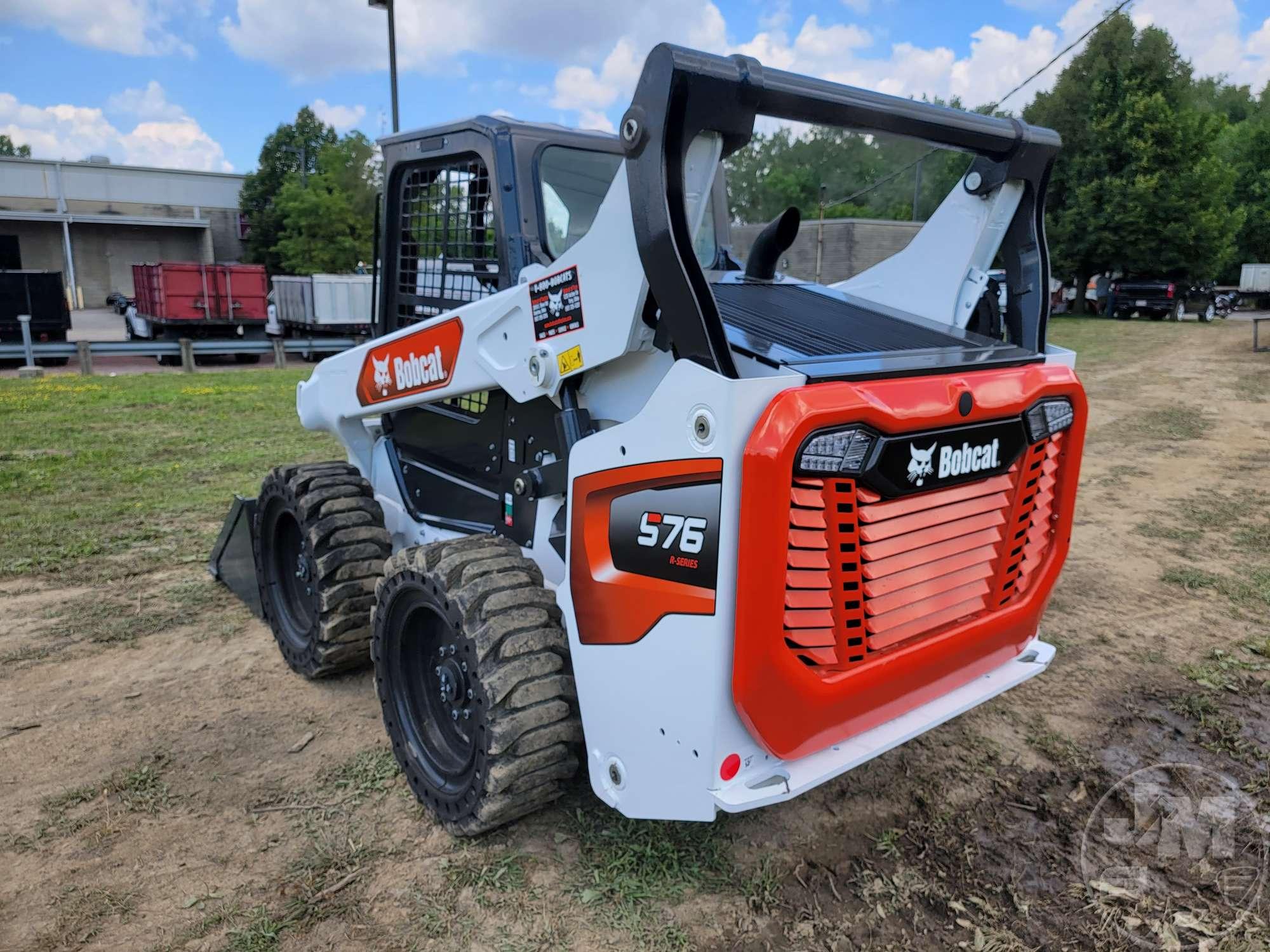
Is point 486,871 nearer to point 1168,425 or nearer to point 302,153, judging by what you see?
point 1168,425

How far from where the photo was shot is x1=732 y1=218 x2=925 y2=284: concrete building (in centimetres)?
1602

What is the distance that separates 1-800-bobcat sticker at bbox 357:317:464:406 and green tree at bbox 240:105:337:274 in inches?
1602

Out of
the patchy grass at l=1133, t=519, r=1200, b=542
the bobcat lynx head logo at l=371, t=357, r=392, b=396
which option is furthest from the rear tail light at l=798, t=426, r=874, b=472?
the patchy grass at l=1133, t=519, r=1200, b=542

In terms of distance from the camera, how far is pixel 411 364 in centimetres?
365

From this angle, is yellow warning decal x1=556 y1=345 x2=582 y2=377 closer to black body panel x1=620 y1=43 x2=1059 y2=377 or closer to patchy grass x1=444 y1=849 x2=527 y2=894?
black body panel x1=620 y1=43 x2=1059 y2=377

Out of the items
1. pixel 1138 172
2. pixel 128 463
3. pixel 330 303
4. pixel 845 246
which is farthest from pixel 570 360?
pixel 1138 172

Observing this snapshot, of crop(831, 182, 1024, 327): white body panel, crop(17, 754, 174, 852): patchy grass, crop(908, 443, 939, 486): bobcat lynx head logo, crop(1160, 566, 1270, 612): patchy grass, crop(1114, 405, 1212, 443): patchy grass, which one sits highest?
crop(831, 182, 1024, 327): white body panel

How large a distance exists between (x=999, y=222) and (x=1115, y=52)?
36.7 m

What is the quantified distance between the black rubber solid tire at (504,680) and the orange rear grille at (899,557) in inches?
32.6

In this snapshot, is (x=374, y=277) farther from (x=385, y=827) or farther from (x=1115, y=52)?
(x=1115, y=52)

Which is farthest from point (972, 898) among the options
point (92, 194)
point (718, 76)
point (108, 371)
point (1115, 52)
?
point (92, 194)

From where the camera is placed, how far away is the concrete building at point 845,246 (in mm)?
16016

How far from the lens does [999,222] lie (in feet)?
10.9

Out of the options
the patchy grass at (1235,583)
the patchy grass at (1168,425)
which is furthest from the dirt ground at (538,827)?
the patchy grass at (1168,425)
